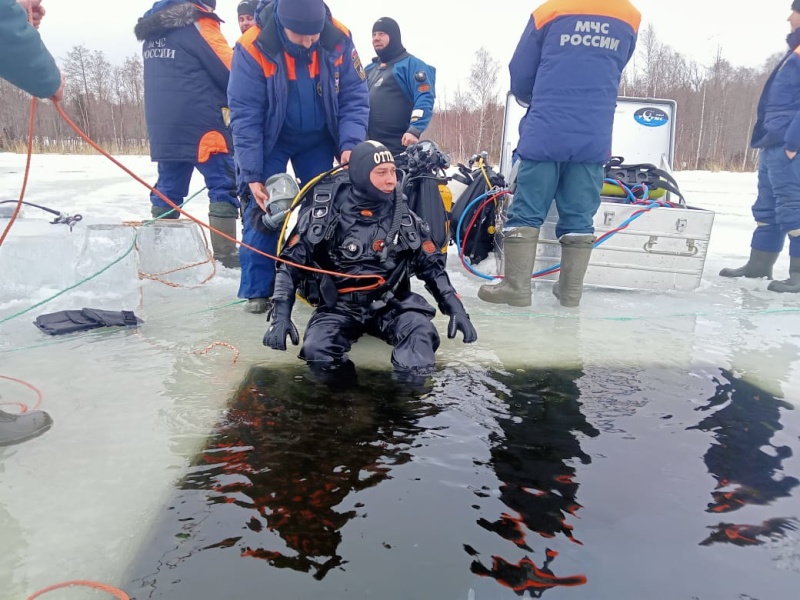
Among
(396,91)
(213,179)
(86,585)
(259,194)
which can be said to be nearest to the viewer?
(86,585)

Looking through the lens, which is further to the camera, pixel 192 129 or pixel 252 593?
pixel 192 129

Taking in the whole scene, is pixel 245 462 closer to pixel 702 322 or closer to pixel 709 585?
pixel 709 585

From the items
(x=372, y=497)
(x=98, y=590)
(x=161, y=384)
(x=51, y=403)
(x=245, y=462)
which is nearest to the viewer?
(x=98, y=590)

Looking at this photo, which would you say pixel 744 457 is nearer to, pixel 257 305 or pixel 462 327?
pixel 462 327

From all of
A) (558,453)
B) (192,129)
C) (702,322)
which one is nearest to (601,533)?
(558,453)

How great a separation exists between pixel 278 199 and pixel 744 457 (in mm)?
2497

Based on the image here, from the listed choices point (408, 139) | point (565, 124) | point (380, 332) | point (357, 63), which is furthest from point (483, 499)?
point (408, 139)

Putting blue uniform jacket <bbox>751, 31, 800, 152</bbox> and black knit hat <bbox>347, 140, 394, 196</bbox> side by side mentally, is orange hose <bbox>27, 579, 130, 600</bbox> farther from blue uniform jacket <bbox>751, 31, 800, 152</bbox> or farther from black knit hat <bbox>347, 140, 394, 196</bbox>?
blue uniform jacket <bbox>751, 31, 800, 152</bbox>

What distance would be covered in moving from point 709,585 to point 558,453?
2.00ft

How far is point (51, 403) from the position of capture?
84.2 inches

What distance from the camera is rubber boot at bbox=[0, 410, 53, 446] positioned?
6.08 feet

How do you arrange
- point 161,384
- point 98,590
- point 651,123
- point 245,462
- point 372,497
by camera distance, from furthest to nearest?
point 651,123 → point 161,384 → point 245,462 → point 372,497 → point 98,590

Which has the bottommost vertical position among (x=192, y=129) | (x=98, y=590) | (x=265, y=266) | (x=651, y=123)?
(x=98, y=590)

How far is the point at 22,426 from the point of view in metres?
1.90
